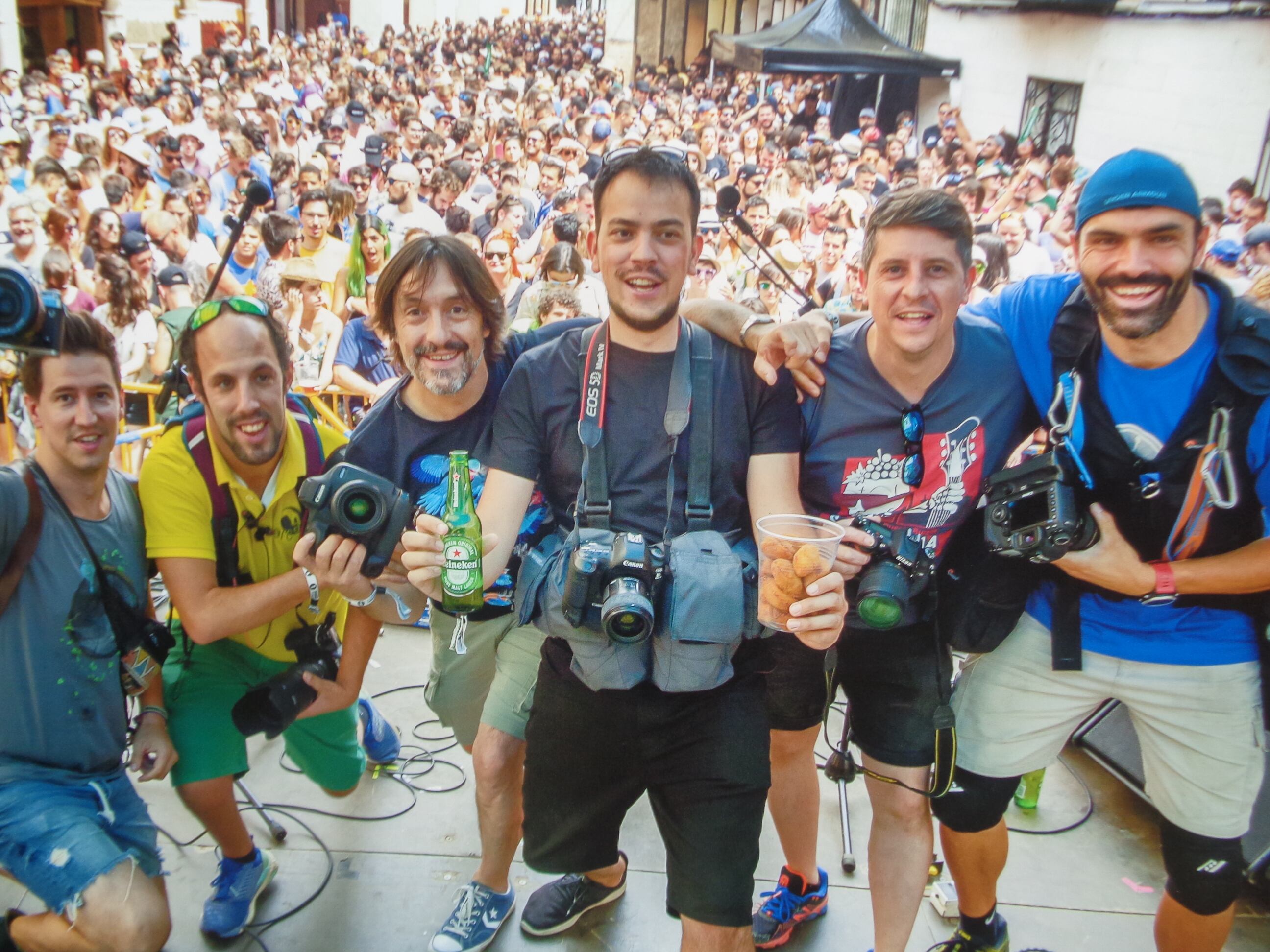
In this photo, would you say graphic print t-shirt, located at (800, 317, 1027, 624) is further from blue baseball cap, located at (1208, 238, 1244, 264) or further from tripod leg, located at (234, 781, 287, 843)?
blue baseball cap, located at (1208, 238, 1244, 264)

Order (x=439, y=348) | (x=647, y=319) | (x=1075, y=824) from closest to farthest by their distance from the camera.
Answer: (x=647, y=319)
(x=439, y=348)
(x=1075, y=824)

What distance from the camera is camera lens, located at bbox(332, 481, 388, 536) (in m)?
2.39

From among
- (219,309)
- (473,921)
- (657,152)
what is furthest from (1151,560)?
(219,309)

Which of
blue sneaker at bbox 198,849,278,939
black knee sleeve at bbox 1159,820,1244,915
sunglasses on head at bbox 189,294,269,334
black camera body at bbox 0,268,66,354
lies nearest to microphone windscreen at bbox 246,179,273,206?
sunglasses on head at bbox 189,294,269,334

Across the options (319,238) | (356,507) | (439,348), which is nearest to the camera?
(356,507)

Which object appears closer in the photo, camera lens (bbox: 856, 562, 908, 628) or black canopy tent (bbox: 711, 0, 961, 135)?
camera lens (bbox: 856, 562, 908, 628)

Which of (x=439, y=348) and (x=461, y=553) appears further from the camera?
(x=439, y=348)

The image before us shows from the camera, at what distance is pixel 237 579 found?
300 cm

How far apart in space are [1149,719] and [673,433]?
5.10ft

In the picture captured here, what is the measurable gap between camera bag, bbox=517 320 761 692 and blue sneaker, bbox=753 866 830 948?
113 cm

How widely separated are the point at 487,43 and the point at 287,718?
40.3 metres

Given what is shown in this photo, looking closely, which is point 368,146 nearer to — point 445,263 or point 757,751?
point 445,263

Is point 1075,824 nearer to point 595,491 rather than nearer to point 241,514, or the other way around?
point 595,491

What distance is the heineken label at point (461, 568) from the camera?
7.78 feet
